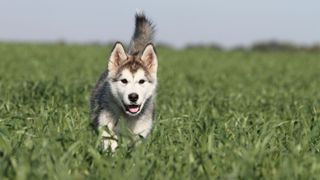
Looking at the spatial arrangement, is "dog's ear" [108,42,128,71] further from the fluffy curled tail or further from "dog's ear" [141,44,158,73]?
the fluffy curled tail

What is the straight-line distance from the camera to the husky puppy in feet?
24.6

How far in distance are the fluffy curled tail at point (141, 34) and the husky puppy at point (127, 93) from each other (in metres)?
1.28

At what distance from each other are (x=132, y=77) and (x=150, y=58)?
57 cm

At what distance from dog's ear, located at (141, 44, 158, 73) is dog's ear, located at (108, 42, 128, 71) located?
0.82 ft

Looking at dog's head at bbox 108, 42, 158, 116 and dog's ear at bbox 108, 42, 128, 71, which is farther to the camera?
dog's ear at bbox 108, 42, 128, 71

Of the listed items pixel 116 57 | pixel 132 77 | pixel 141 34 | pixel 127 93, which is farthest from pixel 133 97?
pixel 141 34

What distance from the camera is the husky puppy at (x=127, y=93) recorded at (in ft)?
24.6

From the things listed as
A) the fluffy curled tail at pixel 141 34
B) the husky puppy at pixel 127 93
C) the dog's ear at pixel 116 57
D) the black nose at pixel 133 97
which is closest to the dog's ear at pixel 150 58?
the husky puppy at pixel 127 93

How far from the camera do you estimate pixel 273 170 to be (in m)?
5.00

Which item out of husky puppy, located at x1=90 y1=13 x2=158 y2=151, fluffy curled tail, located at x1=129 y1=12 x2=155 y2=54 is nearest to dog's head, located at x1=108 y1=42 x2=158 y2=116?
husky puppy, located at x1=90 y1=13 x2=158 y2=151

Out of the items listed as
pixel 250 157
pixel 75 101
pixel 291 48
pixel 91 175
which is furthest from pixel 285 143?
pixel 291 48

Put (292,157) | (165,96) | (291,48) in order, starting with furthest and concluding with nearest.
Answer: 1. (291,48)
2. (165,96)
3. (292,157)

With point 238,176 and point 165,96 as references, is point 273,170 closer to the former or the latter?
point 238,176

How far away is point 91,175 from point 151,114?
126 inches
